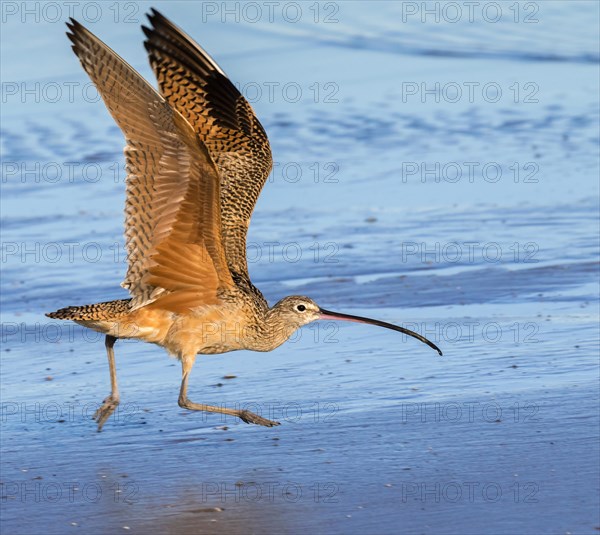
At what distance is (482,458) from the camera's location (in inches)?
267

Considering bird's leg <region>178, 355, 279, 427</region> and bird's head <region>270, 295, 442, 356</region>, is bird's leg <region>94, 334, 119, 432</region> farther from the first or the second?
bird's head <region>270, 295, 442, 356</region>

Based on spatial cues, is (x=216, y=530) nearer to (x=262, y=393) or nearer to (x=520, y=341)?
(x=262, y=393)

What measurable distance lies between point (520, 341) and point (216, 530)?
3347mm

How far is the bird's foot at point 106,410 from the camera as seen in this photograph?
7.31 metres

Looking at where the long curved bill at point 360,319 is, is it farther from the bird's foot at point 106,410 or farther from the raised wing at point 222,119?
the bird's foot at point 106,410

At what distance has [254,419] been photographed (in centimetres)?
711

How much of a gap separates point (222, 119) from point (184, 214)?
7.49 feet

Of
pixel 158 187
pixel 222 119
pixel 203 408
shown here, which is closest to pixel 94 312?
pixel 203 408

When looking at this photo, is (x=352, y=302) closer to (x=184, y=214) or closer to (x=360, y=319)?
(x=360, y=319)

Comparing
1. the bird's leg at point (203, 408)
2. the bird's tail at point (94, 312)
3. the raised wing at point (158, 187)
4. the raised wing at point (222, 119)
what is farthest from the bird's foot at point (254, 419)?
the raised wing at point (222, 119)

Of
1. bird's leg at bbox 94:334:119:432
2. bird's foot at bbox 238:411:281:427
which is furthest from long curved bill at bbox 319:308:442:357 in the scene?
bird's leg at bbox 94:334:119:432

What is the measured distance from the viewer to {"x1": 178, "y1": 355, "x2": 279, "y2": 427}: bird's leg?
711 cm

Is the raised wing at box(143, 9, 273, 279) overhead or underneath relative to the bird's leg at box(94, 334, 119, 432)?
overhead

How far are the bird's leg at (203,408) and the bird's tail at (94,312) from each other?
1.47ft
